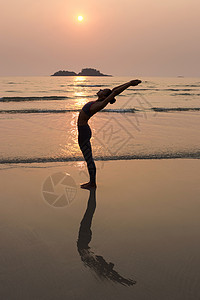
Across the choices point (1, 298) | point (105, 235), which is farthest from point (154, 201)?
point (1, 298)

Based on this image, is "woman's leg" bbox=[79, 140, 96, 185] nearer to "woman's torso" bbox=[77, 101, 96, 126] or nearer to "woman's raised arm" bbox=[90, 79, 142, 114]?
"woman's torso" bbox=[77, 101, 96, 126]

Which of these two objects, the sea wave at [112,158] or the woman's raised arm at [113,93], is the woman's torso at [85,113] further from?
the sea wave at [112,158]

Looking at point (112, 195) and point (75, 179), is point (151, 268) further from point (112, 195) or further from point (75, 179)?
point (75, 179)

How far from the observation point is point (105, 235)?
11.8 feet


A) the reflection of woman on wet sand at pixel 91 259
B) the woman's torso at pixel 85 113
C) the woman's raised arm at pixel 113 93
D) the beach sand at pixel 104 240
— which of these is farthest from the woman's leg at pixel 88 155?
the reflection of woman on wet sand at pixel 91 259

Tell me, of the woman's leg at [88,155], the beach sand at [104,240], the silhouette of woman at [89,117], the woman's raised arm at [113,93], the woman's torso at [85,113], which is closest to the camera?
the beach sand at [104,240]

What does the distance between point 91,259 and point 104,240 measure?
42 cm

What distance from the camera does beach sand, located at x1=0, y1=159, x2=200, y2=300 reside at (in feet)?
8.65

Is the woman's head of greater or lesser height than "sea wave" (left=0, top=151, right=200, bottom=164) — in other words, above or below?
above

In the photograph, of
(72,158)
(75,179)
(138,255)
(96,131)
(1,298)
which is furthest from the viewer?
(96,131)

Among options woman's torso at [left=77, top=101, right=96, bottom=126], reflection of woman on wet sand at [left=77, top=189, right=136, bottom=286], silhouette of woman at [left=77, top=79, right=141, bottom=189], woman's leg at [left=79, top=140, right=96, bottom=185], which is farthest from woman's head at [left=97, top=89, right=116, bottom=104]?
reflection of woman on wet sand at [left=77, top=189, right=136, bottom=286]

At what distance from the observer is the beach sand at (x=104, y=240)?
264 cm

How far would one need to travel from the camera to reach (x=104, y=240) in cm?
346

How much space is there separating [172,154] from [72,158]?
A: 9.08 ft
